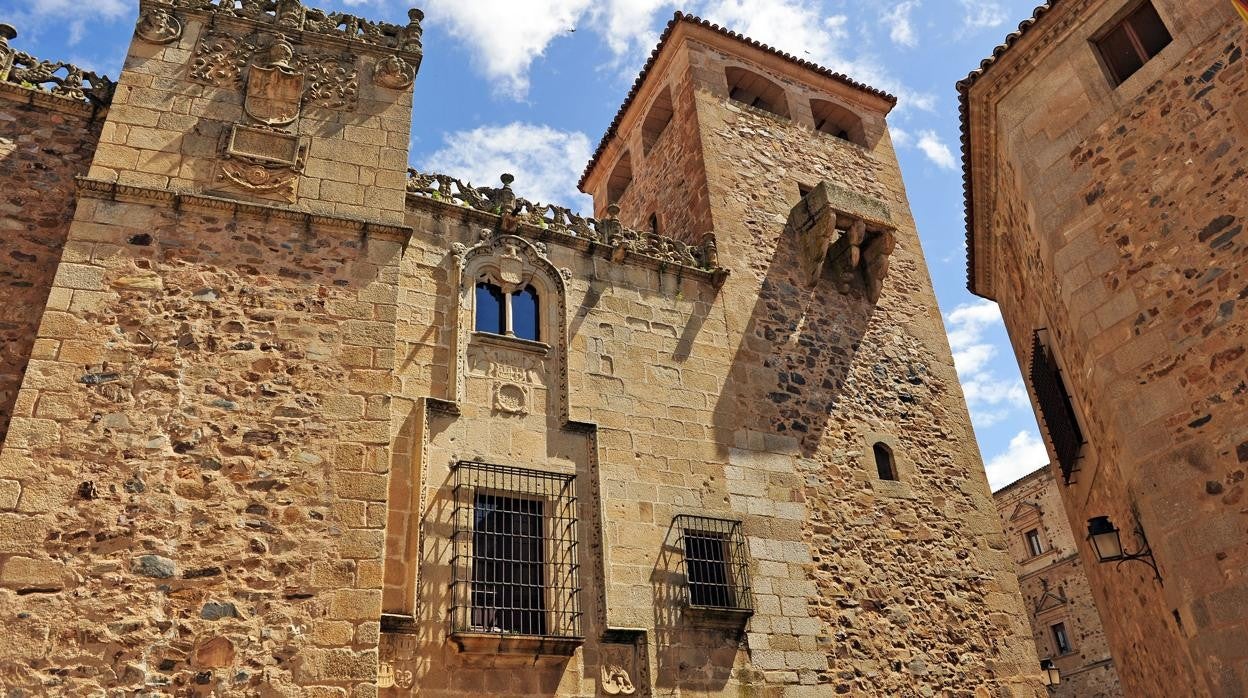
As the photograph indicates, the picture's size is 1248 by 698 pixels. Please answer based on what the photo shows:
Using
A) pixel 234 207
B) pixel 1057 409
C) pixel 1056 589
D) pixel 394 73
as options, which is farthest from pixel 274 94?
pixel 1056 589

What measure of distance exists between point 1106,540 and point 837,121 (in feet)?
33.0

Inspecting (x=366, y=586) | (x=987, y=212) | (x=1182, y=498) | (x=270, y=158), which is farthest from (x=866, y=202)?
(x=366, y=586)

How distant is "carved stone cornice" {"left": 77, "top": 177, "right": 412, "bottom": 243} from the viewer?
7.25 metres

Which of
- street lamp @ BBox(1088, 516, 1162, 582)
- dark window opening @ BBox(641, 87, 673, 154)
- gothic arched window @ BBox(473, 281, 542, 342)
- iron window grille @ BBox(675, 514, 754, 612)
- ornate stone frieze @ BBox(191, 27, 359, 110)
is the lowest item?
street lamp @ BBox(1088, 516, 1162, 582)

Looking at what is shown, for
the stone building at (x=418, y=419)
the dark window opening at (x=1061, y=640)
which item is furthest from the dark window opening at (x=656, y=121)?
the dark window opening at (x=1061, y=640)

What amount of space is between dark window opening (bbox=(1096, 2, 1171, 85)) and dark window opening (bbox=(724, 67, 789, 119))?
636 cm

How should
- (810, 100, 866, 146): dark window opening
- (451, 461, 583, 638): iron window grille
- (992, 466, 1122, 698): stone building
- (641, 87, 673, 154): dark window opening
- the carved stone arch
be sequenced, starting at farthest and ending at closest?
(992, 466, 1122, 698): stone building
(810, 100, 866, 146): dark window opening
(641, 87, 673, 154): dark window opening
the carved stone arch
(451, 461, 583, 638): iron window grille

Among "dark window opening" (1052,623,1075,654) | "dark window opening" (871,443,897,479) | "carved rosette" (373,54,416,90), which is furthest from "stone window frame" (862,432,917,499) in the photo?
"dark window opening" (1052,623,1075,654)

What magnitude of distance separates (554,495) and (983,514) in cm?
602

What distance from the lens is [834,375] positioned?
1148 centimetres

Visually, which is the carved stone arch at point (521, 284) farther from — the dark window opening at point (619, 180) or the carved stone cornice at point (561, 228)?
the dark window opening at point (619, 180)

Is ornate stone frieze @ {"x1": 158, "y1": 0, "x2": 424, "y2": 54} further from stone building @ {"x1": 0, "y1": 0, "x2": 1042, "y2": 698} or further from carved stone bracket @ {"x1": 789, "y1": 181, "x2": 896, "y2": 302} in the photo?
carved stone bracket @ {"x1": 789, "y1": 181, "x2": 896, "y2": 302}

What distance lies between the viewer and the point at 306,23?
29.3 feet

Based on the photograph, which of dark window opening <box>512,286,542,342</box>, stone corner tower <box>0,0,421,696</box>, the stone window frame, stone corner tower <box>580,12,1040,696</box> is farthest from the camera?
the stone window frame
